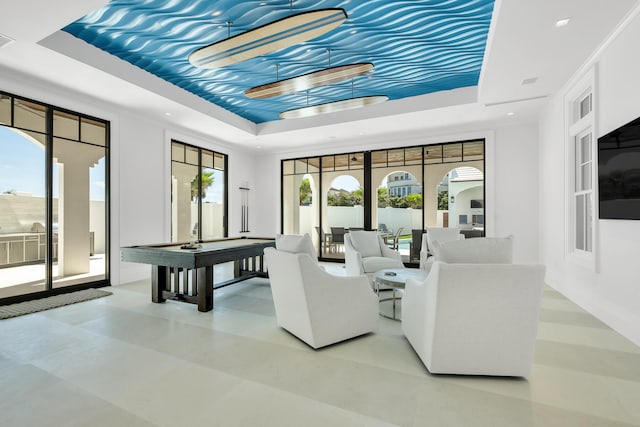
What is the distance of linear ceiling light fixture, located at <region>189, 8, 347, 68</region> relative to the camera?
2.64 meters

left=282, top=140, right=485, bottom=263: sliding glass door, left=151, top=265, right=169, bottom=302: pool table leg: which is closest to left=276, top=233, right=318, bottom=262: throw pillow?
left=151, top=265, right=169, bottom=302: pool table leg

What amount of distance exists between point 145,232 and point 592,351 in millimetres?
6246

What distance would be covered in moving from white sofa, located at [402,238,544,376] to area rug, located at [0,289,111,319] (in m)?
4.39

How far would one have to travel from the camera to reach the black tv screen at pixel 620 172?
2748mm

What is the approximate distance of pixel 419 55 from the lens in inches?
161

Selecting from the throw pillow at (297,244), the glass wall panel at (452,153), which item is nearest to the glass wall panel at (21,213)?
the throw pillow at (297,244)

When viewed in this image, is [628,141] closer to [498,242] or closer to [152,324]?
[498,242]

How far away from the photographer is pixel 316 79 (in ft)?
12.9

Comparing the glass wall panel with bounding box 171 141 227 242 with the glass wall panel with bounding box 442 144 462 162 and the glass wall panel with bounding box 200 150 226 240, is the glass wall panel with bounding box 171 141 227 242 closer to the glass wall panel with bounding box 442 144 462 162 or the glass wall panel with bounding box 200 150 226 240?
the glass wall panel with bounding box 200 150 226 240

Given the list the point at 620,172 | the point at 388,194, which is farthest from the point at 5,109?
the point at 620,172

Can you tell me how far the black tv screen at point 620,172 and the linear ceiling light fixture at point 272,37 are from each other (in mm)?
2798

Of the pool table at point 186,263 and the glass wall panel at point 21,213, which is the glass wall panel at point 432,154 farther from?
the glass wall panel at point 21,213

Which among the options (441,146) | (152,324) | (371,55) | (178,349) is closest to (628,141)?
(371,55)

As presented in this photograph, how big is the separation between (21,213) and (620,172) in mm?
7002
